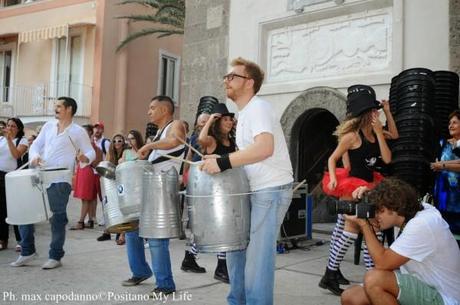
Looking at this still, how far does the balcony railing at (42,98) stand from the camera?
17422 millimetres

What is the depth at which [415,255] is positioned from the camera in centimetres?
281

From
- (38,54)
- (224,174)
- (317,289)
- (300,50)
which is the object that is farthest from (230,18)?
(38,54)

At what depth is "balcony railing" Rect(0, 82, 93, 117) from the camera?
17422mm

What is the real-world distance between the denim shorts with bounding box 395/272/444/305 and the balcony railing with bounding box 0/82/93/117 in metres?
15.7

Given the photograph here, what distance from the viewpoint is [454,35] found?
20.7 ft

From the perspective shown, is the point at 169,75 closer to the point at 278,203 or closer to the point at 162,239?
the point at 162,239

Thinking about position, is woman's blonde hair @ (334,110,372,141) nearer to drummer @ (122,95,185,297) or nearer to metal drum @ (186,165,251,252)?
drummer @ (122,95,185,297)

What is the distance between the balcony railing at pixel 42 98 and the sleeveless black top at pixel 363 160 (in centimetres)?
1418

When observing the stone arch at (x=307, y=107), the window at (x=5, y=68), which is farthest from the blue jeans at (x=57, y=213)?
the window at (x=5, y=68)

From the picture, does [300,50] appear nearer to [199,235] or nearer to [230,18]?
[230,18]

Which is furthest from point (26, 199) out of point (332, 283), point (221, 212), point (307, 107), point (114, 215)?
point (307, 107)

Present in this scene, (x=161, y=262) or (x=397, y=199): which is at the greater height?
(x=397, y=199)

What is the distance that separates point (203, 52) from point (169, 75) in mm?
10798

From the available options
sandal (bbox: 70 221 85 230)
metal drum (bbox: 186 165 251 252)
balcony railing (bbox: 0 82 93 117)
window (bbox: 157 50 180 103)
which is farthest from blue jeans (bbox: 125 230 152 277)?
window (bbox: 157 50 180 103)
